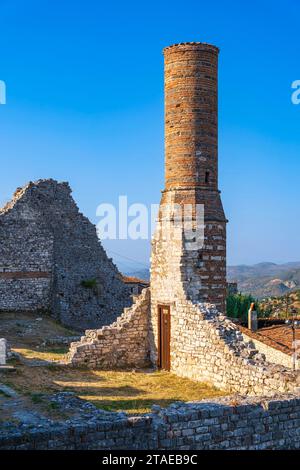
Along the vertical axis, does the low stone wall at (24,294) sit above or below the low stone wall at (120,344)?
above

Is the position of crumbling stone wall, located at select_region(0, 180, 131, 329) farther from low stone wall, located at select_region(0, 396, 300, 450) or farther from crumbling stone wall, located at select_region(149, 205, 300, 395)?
low stone wall, located at select_region(0, 396, 300, 450)

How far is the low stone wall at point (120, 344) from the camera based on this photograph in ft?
55.0

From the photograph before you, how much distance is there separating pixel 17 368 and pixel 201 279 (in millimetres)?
5276

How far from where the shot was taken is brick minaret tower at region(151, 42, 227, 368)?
16438 millimetres

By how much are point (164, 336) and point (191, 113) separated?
6077 millimetres

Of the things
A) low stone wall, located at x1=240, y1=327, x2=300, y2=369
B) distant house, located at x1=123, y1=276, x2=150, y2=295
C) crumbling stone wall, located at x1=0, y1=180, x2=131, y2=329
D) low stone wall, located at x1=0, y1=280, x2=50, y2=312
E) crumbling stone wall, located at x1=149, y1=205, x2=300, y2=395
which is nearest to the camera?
crumbling stone wall, located at x1=149, y1=205, x2=300, y2=395

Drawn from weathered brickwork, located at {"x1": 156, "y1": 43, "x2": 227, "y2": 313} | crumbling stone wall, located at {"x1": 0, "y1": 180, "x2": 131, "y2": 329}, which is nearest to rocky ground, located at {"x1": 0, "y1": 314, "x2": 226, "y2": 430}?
weathered brickwork, located at {"x1": 156, "y1": 43, "x2": 227, "y2": 313}

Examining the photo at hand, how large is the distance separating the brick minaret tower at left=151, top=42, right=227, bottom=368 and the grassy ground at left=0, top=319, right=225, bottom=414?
7.01 feet

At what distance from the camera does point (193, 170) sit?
16750mm

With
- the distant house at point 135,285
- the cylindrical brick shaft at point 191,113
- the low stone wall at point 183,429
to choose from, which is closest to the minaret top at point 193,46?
the cylindrical brick shaft at point 191,113

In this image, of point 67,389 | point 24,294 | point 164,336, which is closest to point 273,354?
Answer: point 164,336

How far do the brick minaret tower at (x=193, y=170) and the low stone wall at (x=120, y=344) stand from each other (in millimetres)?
484

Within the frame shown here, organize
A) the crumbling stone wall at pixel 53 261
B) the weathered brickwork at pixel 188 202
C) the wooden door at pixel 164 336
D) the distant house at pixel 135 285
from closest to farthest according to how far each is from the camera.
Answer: the weathered brickwork at pixel 188 202, the wooden door at pixel 164 336, the crumbling stone wall at pixel 53 261, the distant house at pixel 135 285

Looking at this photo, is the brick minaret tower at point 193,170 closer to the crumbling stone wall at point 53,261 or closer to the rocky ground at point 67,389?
the rocky ground at point 67,389
